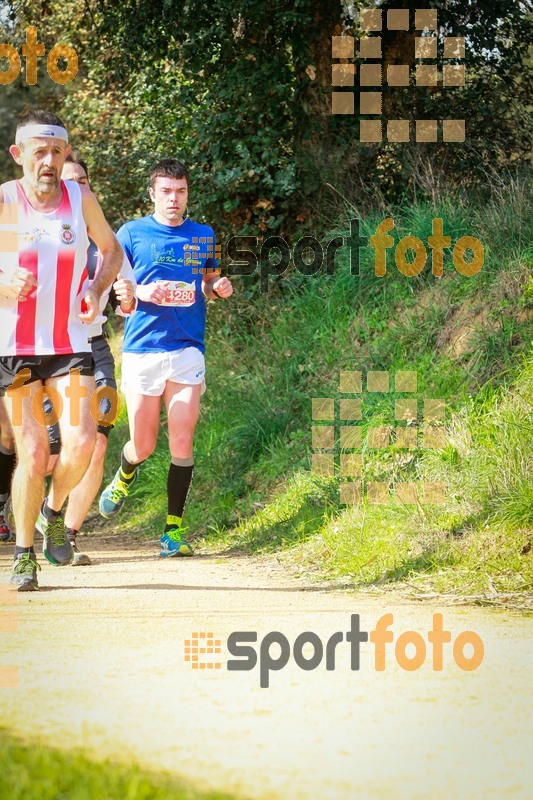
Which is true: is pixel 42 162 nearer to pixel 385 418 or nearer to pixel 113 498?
pixel 113 498

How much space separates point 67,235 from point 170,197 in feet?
6.25

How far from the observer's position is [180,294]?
7.89m

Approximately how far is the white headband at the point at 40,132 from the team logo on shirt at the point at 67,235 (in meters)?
0.47

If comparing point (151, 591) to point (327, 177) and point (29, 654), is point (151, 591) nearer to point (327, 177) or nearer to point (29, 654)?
point (29, 654)

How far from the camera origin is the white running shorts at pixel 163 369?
7.84m

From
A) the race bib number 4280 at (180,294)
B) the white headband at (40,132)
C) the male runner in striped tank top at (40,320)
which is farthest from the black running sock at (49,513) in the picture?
the white headband at (40,132)

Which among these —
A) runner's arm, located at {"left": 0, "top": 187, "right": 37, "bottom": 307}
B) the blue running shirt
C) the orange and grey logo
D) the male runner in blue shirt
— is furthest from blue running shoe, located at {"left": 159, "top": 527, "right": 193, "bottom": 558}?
the orange and grey logo

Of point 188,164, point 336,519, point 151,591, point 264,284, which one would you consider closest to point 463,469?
point 336,519

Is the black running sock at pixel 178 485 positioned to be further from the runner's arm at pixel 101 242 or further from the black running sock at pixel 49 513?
the runner's arm at pixel 101 242

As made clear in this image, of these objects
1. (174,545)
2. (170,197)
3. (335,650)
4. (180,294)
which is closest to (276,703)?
(335,650)

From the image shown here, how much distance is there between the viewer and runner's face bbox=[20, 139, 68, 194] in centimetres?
612

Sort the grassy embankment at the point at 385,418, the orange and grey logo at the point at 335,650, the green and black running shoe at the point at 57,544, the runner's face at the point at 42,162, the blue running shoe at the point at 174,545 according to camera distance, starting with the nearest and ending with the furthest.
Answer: the orange and grey logo at the point at 335,650 → the runner's face at the point at 42,162 → the grassy embankment at the point at 385,418 → the green and black running shoe at the point at 57,544 → the blue running shoe at the point at 174,545

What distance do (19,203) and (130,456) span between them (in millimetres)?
2296

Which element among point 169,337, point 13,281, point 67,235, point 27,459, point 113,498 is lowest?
point 113,498
